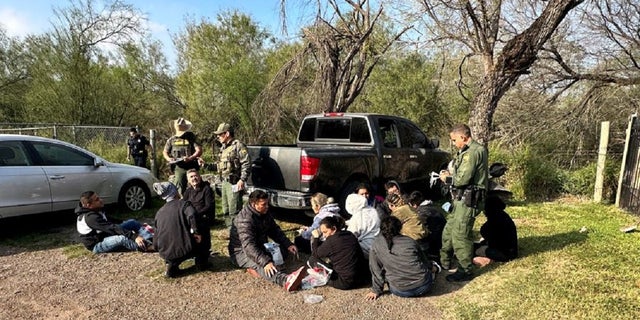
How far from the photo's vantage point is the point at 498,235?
4.91 m

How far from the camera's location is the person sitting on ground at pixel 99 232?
521cm

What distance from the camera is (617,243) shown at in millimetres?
5438

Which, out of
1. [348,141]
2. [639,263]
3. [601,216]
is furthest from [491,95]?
[639,263]

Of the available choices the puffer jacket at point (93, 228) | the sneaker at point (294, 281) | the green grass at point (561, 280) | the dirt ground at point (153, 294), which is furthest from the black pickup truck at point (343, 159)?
the green grass at point (561, 280)

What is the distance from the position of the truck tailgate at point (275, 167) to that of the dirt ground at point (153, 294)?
1.27m

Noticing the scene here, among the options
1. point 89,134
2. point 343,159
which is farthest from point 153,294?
point 89,134

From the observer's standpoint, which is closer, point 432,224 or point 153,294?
point 153,294

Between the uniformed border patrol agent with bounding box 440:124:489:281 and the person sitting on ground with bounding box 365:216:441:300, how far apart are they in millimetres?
607

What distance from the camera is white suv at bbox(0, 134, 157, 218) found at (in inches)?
227

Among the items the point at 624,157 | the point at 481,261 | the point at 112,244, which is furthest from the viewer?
the point at 624,157

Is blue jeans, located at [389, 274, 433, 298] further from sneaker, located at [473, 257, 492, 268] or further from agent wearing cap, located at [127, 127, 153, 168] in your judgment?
agent wearing cap, located at [127, 127, 153, 168]

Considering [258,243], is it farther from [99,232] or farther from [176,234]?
[99,232]

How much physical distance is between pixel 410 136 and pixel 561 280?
156 inches

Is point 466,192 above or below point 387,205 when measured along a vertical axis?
above
